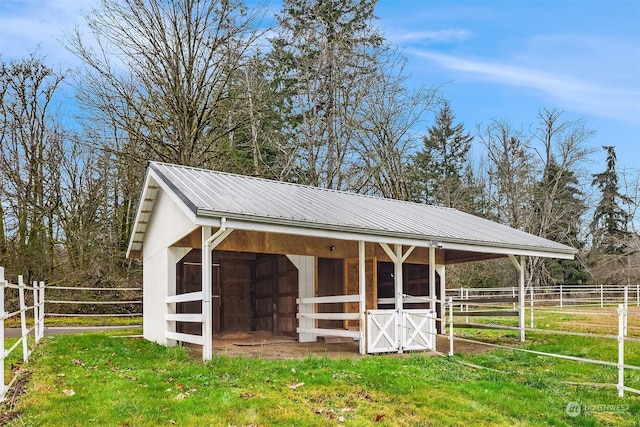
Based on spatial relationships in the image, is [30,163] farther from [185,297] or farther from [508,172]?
[508,172]

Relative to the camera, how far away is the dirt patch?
9586 millimetres

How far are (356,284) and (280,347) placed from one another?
6.77 ft

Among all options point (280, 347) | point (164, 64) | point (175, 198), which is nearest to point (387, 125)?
point (164, 64)

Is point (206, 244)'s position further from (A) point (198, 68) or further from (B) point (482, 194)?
(B) point (482, 194)

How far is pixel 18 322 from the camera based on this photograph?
18156 millimetres

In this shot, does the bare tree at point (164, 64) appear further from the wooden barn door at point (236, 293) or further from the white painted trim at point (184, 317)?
the white painted trim at point (184, 317)

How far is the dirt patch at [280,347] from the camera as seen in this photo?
959 centimetres

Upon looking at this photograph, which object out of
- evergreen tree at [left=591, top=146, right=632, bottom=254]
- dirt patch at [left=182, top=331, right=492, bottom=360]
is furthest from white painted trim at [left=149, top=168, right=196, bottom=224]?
evergreen tree at [left=591, top=146, right=632, bottom=254]

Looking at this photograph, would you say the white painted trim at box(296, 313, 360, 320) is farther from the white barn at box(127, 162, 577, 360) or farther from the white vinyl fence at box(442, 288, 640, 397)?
the white vinyl fence at box(442, 288, 640, 397)

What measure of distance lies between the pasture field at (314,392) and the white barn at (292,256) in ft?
4.29

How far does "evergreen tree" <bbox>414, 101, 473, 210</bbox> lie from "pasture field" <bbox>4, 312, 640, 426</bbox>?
2470 centimetres

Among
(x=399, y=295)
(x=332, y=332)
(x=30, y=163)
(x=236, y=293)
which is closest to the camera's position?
(x=399, y=295)

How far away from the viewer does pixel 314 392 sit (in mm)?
6582

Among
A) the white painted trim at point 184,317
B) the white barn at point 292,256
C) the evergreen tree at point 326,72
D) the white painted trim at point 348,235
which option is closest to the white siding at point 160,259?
the white barn at point 292,256
